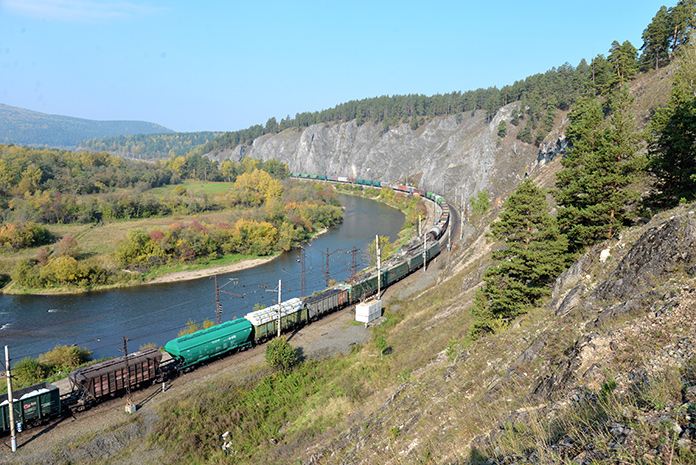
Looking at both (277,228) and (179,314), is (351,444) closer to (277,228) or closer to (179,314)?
(179,314)

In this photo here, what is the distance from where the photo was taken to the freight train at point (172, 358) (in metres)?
22.8

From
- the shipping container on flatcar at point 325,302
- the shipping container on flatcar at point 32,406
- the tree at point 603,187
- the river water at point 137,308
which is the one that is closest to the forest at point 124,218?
the river water at point 137,308

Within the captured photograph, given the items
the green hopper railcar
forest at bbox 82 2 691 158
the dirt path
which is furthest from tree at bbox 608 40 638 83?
the dirt path

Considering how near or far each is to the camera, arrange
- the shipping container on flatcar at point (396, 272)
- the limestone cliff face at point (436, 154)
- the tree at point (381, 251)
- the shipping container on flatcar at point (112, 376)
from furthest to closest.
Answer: the limestone cliff face at point (436, 154), the tree at point (381, 251), the shipping container on flatcar at point (396, 272), the shipping container on flatcar at point (112, 376)

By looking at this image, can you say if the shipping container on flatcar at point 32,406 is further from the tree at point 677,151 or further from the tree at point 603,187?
the tree at point 677,151

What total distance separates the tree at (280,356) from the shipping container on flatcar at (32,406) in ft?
40.6

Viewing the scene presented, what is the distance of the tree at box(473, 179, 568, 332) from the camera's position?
2238 centimetres

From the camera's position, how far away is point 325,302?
136ft

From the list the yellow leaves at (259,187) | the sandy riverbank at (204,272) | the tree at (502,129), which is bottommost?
the sandy riverbank at (204,272)

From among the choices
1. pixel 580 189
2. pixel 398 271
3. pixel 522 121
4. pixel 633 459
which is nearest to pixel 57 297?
pixel 398 271

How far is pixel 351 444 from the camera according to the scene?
14812 millimetres

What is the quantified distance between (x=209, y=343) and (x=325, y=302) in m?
13.4

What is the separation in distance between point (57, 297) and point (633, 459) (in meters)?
66.7

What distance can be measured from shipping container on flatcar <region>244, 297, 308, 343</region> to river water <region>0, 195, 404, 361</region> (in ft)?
7.86
